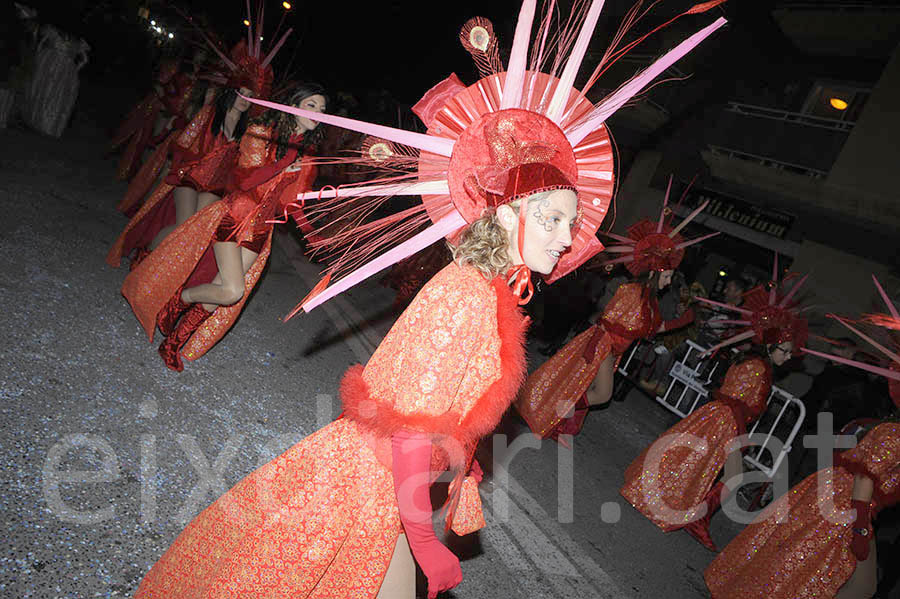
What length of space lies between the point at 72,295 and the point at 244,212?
1.67 metres

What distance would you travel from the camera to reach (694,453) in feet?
14.8

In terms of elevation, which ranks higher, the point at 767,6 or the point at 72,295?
the point at 767,6

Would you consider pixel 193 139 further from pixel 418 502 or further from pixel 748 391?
pixel 748 391

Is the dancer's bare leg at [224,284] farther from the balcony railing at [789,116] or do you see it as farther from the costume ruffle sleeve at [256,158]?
the balcony railing at [789,116]

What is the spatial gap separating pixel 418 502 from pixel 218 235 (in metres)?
3.02

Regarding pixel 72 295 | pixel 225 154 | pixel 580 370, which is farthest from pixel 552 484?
pixel 72 295

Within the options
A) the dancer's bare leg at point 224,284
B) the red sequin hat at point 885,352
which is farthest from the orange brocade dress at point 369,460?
the dancer's bare leg at point 224,284

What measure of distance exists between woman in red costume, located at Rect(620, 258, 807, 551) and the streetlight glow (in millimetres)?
11066

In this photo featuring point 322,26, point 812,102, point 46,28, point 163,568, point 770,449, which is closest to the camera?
point 163,568

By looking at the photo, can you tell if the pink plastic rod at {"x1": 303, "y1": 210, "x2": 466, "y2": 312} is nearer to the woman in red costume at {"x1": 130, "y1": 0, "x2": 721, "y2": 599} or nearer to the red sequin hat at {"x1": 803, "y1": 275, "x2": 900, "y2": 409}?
the woman in red costume at {"x1": 130, "y1": 0, "x2": 721, "y2": 599}

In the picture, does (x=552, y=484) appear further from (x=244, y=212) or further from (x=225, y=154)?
(x=225, y=154)

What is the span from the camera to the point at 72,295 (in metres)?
4.25

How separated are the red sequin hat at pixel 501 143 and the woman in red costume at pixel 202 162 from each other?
242cm

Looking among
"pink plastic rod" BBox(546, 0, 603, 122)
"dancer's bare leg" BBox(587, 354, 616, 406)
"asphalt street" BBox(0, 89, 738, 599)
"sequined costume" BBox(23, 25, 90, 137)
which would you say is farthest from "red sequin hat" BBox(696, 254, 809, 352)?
"sequined costume" BBox(23, 25, 90, 137)
